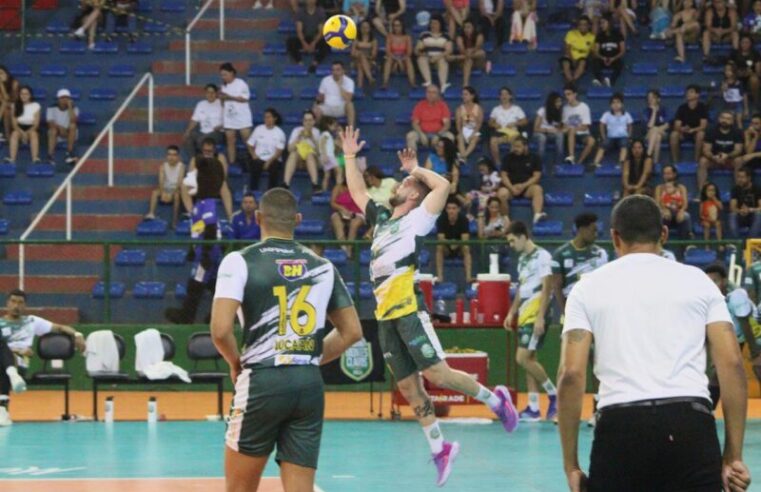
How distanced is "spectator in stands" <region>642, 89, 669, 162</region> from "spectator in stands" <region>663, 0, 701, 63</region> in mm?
1967

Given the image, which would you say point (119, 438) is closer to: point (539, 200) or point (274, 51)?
point (539, 200)

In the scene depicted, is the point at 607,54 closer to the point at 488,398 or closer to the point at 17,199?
the point at 17,199

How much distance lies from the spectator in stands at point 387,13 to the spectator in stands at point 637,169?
18.0ft

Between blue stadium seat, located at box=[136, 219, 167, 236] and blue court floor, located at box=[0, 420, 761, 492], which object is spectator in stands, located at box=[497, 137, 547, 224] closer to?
blue stadium seat, located at box=[136, 219, 167, 236]

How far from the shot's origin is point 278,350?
7.61m

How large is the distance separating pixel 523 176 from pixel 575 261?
8.32 meters

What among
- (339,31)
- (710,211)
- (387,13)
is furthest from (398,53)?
(339,31)

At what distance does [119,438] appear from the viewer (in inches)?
617

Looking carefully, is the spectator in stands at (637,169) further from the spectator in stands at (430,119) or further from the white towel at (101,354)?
the white towel at (101,354)

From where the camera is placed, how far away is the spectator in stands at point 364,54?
27016 millimetres

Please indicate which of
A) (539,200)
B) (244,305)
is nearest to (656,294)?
(244,305)

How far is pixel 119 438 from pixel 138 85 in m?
12.4

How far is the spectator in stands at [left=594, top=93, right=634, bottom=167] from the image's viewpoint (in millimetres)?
25609

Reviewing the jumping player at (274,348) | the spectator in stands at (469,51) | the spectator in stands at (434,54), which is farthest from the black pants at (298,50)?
the jumping player at (274,348)
